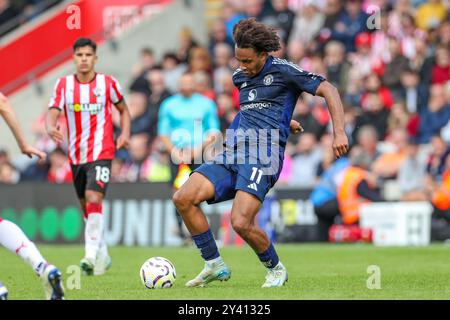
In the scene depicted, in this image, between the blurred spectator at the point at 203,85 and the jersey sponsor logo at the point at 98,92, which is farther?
the blurred spectator at the point at 203,85

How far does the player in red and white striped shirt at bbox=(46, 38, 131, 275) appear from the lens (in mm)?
12633

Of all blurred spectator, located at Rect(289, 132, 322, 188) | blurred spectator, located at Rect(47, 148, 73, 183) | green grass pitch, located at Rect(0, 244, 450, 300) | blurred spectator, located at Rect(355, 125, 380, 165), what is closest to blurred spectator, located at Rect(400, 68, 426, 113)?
blurred spectator, located at Rect(355, 125, 380, 165)

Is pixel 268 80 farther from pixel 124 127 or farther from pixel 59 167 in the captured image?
pixel 59 167

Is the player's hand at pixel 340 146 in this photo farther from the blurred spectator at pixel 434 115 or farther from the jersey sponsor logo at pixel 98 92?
the blurred spectator at pixel 434 115

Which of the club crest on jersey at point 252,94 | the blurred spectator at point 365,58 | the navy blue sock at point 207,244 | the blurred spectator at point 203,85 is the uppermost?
the blurred spectator at point 365,58

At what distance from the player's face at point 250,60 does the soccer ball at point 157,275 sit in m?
1.91

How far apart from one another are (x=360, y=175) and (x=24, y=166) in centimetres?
796

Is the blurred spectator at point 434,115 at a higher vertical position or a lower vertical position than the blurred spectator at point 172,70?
lower

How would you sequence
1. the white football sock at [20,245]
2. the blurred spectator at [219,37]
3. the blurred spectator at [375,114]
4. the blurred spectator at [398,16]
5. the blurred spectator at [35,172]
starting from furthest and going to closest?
the blurred spectator at [219,37] < the blurred spectator at [35,172] < the blurred spectator at [398,16] < the blurred spectator at [375,114] < the white football sock at [20,245]

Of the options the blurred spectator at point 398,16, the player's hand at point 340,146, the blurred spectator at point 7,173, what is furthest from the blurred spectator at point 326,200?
the player's hand at point 340,146

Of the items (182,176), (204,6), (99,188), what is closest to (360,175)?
(182,176)

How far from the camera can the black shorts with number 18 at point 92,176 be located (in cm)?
1251

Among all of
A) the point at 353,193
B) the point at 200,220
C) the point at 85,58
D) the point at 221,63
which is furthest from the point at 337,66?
the point at 200,220

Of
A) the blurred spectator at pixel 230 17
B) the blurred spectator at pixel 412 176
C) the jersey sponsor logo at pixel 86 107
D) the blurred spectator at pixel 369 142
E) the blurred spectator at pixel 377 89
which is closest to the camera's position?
the jersey sponsor logo at pixel 86 107
